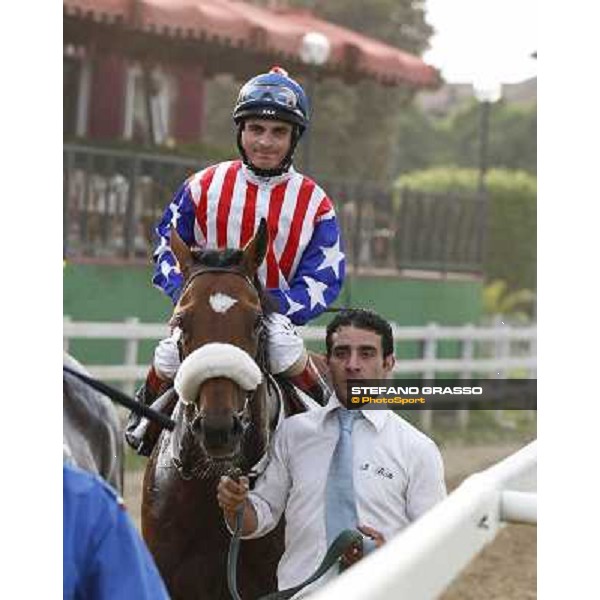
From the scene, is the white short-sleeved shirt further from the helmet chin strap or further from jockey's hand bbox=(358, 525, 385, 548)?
the helmet chin strap

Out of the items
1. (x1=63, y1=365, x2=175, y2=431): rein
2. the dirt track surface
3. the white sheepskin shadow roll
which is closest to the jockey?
the white sheepskin shadow roll

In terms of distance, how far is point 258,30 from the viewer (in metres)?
2.63

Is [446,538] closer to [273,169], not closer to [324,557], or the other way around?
[324,557]

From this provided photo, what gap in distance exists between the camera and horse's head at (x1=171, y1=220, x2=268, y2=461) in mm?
1345

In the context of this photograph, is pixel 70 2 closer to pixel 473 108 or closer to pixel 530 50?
pixel 530 50

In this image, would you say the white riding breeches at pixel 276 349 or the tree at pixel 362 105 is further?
the tree at pixel 362 105

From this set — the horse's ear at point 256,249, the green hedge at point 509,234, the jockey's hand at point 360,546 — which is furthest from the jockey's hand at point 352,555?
the green hedge at point 509,234

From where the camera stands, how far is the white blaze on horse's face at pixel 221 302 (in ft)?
4.60

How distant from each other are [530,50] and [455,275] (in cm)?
73

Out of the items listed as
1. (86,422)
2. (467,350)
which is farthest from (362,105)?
(86,422)

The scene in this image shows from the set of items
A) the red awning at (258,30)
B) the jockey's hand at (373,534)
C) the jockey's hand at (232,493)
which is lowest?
the jockey's hand at (373,534)

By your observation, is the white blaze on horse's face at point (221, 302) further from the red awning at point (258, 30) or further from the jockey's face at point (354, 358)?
the red awning at point (258, 30)

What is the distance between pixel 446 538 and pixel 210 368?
1.79 feet
